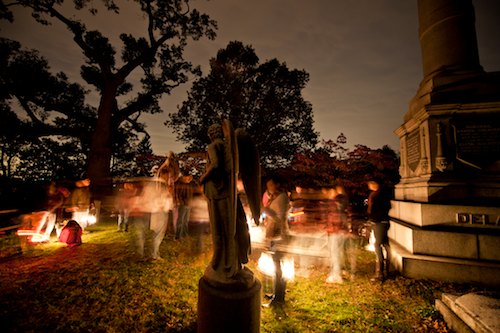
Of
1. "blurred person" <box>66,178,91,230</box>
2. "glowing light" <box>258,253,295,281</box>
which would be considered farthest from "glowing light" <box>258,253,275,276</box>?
"blurred person" <box>66,178,91,230</box>

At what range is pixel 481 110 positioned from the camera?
569cm

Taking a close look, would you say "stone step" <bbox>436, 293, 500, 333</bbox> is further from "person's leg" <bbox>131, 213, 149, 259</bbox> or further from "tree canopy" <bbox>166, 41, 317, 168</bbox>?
"tree canopy" <bbox>166, 41, 317, 168</bbox>

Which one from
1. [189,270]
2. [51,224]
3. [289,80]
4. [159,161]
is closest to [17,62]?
[159,161]

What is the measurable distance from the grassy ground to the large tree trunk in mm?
12354

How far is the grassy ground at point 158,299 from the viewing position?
12.1ft

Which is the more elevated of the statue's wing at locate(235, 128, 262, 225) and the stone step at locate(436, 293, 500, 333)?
the statue's wing at locate(235, 128, 262, 225)

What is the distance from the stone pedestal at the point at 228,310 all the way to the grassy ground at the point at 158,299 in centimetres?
94

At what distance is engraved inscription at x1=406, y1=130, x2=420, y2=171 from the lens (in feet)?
21.7

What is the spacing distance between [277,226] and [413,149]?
4843mm

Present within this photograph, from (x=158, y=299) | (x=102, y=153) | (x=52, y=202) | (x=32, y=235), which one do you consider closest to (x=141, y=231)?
(x=52, y=202)

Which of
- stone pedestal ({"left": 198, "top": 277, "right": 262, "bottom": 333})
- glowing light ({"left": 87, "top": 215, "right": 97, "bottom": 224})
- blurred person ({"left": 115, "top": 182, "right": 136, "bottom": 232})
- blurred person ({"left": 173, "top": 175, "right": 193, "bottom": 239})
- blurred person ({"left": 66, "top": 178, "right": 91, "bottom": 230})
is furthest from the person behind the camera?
glowing light ({"left": 87, "top": 215, "right": 97, "bottom": 224})

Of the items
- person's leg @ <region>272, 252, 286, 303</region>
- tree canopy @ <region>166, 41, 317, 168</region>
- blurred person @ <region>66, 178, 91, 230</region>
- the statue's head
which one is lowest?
person's leg @ <region>272, 252, 286, 303</region>

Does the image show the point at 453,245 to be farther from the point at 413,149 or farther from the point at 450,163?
the point at 413,149

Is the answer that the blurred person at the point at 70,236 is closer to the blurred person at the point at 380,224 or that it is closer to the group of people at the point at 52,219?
the group of people at the point at 52,219
